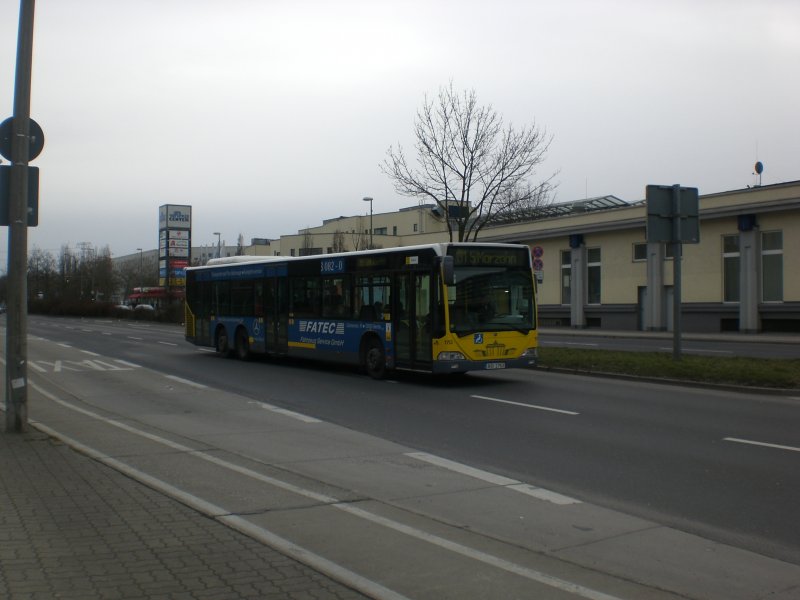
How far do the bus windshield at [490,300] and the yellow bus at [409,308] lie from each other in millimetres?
20

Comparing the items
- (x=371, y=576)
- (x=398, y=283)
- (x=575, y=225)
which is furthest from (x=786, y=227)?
(x=371, y=576)

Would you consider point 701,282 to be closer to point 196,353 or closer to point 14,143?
point 196,353

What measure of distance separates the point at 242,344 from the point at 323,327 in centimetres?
496

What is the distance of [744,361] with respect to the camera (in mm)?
18953

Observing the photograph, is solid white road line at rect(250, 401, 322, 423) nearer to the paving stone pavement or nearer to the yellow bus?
the yellow bus

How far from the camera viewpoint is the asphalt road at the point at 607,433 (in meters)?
7.47

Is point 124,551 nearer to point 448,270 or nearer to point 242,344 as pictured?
point 448,270

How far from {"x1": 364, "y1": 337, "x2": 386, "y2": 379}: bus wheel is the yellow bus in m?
0.02

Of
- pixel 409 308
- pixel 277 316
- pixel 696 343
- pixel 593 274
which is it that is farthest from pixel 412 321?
pixel 593 274

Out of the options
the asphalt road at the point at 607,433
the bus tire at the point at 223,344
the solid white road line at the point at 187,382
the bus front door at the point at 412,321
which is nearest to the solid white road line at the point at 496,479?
the asphalt road at the point at 607,433

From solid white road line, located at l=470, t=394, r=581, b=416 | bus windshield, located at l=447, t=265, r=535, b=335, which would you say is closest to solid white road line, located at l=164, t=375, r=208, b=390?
bus windshield, located at l=447, t=265, r=535, b=335

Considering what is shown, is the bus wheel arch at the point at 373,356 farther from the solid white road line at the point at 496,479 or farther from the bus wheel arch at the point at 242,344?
the solid white road line at the point at 496,479

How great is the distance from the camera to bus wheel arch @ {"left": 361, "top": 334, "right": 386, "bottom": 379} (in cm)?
1827

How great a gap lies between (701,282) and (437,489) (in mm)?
34382
